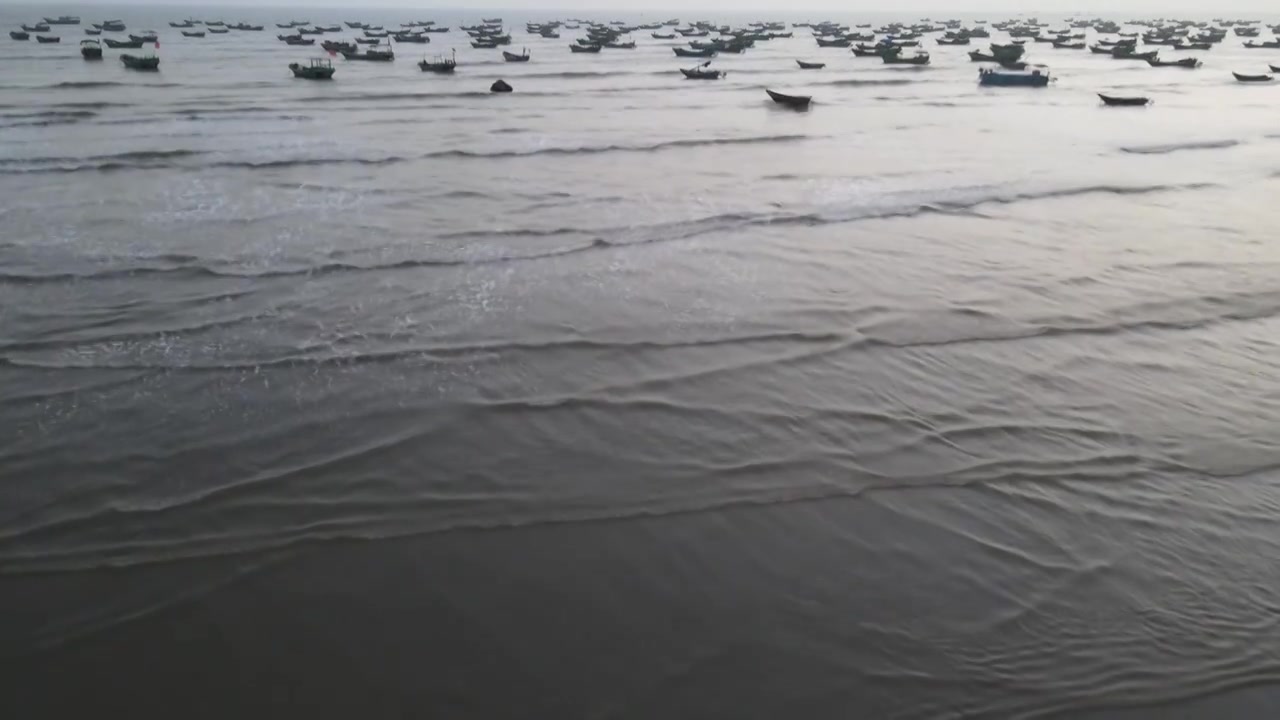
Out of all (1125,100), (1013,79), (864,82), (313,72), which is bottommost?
(1125,100)

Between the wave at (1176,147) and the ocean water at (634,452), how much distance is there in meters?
7.78

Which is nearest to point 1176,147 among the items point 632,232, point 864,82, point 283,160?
point 632,232

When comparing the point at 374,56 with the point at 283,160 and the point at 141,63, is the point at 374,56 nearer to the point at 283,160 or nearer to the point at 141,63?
the point at 141,63

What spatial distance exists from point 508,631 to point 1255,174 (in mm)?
28323

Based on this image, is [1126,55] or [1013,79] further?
[1126,55]

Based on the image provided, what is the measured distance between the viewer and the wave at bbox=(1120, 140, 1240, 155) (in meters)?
28.0

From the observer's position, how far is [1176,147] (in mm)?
28703

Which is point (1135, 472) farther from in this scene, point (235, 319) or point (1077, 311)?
point (235, 319)

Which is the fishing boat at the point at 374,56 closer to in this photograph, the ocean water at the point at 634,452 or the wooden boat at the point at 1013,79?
the ocean water at the point at 634,452

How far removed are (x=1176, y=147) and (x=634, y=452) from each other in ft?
99.0

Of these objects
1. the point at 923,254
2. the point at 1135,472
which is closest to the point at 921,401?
the point at 1135,472

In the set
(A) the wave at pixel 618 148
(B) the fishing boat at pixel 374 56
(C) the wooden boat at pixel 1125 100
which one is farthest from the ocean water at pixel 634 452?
(B) the fishing boat at pixel 374 56

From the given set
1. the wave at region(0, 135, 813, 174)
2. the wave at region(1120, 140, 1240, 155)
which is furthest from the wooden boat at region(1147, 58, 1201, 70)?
the wave at region(0, 135, 813, 174)

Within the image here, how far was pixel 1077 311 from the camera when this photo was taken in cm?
1283
